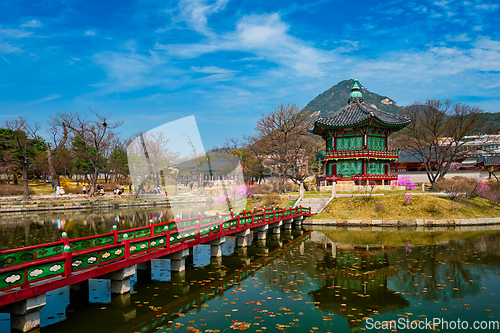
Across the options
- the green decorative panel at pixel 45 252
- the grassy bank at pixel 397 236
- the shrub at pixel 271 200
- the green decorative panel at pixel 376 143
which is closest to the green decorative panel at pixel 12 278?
the green decorative panel at pixel 45 252

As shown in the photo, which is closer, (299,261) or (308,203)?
(299,261)

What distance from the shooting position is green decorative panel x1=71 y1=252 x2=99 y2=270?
387 inches

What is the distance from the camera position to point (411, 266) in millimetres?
15383

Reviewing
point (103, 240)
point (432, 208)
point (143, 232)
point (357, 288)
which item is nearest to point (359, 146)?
point (432, 208)

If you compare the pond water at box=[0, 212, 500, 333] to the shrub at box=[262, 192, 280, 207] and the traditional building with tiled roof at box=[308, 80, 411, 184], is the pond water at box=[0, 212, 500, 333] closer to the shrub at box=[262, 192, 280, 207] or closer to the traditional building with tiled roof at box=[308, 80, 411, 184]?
the shrub at box=[262, 192, 280, 207]

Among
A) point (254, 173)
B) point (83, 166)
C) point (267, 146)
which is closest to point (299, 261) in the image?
point (267, 146)

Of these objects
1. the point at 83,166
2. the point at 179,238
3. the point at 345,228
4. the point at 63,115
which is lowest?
the point at 345,228

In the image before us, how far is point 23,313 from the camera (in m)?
8.34

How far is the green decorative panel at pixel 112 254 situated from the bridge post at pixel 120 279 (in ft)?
1.84

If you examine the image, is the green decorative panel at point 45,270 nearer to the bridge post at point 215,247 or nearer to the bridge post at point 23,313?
the bridge post at point 23,313

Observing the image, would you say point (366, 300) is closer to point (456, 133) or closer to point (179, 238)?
point (179, 238)

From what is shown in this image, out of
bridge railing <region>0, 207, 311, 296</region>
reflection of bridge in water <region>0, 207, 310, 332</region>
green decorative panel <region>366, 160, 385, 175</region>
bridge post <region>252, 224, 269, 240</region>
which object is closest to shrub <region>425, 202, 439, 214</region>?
green decorative panel <region>366, 160, 385, 175</region>

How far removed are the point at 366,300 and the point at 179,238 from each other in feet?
26.3

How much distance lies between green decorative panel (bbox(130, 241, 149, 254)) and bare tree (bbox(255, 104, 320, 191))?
1238 inches
